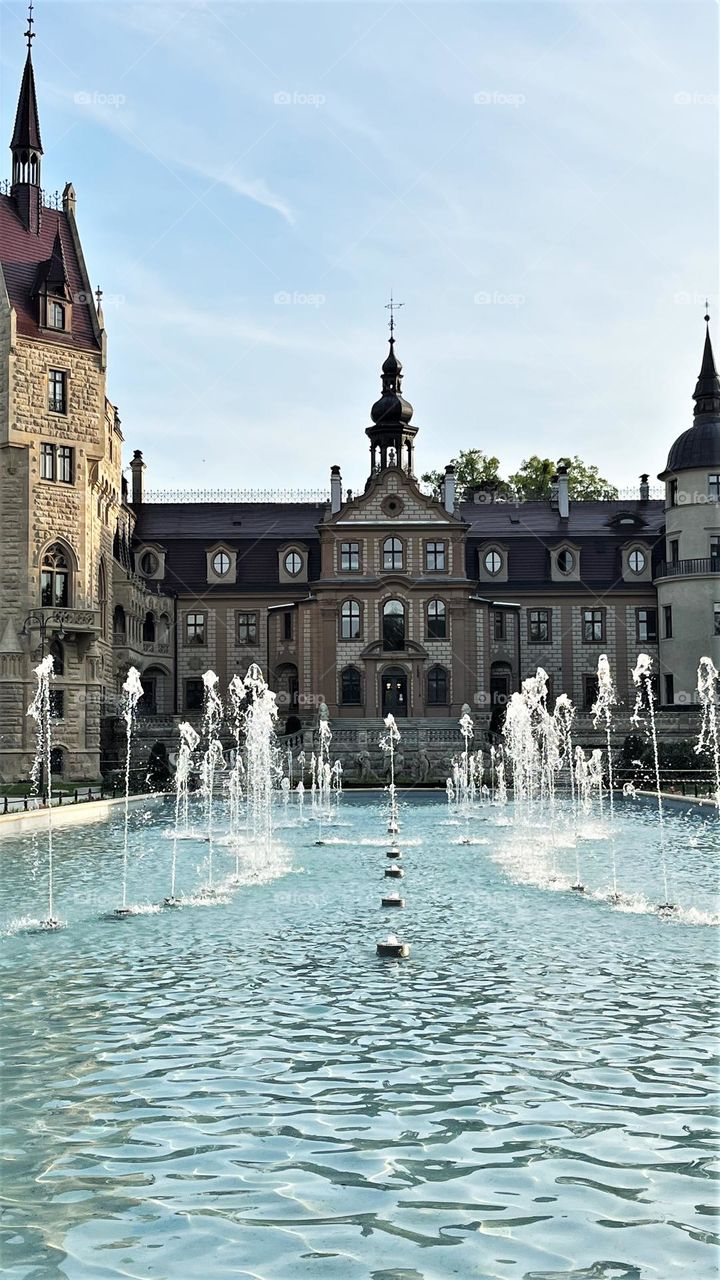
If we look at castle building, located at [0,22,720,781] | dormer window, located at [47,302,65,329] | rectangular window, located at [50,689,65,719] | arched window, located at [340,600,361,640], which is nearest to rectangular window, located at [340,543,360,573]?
castle building, located at [0,22,720,781]

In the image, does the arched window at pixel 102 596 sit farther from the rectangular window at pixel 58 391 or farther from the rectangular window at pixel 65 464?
the rectangular window at pixel 58 391

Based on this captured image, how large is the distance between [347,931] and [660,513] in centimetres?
5671

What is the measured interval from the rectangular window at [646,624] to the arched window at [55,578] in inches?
1251

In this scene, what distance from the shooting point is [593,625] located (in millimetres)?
63938

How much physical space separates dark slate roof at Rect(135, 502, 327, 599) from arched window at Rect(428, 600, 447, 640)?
8.23 m

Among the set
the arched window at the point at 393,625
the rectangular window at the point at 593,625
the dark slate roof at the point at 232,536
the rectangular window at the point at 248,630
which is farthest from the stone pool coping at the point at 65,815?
the rectangular window at the point at 593,625

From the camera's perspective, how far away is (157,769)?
47438mm

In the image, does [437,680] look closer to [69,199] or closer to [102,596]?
[102,596]

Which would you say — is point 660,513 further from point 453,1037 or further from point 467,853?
point 453,1037

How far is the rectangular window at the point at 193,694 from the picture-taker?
6406 centimetres

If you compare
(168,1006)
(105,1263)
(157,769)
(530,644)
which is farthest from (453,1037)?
(530,644)

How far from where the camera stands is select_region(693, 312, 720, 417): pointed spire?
6181 cm

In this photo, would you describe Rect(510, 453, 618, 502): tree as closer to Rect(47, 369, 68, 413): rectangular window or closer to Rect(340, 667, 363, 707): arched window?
Rect(340, 667, 363, 707): arched window

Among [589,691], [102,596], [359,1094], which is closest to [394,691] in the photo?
[589,691]
